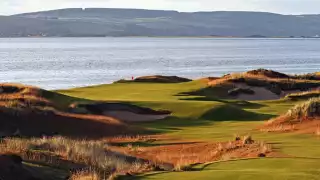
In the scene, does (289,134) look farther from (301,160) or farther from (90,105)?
(90,105)

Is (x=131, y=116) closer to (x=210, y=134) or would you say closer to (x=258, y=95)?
(x=210, y=134)

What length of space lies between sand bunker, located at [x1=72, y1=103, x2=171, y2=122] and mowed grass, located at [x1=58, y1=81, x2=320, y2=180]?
Answer: 809 mm

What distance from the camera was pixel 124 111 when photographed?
110ft

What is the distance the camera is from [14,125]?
27500mm

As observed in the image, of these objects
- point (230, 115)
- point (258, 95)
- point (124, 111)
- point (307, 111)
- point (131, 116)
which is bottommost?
point (258, 95)

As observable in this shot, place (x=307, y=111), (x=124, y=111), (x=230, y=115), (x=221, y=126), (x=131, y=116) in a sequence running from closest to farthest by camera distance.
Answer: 1. (x=307, y=111)
2. (x=221, y=126)
3. (x=131, y=116)
4. (x=124, y=111)
5. (x=230, y=115)

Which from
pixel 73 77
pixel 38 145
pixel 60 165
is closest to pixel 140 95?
pixel 38 145

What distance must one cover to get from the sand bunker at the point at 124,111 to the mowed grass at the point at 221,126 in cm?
81

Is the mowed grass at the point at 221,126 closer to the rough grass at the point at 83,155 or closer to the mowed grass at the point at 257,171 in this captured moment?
the mowed grass at the point at 257,171

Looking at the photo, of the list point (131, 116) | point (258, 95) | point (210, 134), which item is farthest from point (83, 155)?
point (258, 95)

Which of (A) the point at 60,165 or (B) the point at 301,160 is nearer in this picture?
(B) the point at 301,160

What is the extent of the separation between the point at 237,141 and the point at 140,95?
2204 cm

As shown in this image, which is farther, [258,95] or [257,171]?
[258,95]

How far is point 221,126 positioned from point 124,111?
5.47m
